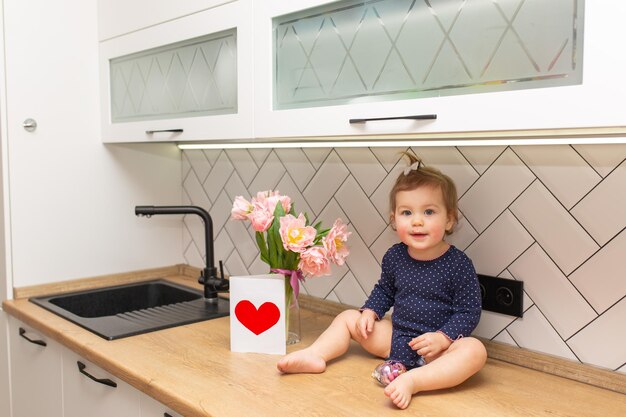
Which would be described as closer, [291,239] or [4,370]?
[291,239]

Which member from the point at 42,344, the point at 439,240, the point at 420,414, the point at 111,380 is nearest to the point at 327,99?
the point at 439,240

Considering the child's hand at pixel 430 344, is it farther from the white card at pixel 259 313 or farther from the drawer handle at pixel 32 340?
the drawer handle at pixel 32 340

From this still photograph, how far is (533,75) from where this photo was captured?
951 millimetres

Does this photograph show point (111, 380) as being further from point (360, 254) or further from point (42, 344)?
point (360, 254)

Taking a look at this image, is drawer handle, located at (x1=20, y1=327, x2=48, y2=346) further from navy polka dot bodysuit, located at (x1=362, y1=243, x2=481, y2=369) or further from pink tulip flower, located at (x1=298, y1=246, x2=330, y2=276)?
navy polka dot bodysuit, located at (x1=362, y1=243, x2=481, y2=369)

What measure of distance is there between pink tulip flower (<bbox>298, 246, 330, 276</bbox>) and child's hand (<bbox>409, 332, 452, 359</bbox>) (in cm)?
29

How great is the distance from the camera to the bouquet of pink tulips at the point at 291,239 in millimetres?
1356

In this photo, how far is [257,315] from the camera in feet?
4.57

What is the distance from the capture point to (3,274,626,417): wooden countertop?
108cm

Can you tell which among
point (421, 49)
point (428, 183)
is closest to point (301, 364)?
point (428, 183)

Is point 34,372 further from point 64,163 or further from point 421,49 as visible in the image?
point 421,49

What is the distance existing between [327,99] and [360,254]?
523 mm

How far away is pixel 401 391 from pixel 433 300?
0.84 feet

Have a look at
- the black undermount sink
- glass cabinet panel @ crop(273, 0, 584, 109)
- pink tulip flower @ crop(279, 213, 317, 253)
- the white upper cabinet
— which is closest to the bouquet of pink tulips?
pink tulip flower @ crop(279, 213, 317, 253)
